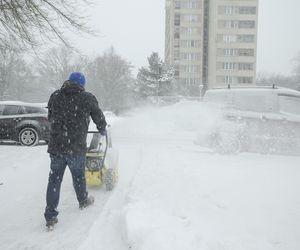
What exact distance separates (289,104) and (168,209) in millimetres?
8208

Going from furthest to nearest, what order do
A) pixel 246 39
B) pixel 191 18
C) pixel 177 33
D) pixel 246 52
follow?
1. pixel 177 33
2. pixel 191 18
3. pixel 246 52
4. pixel 246 39

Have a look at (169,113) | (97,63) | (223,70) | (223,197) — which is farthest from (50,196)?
(223,70)

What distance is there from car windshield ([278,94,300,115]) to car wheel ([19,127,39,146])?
28.0ft

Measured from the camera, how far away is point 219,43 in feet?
242

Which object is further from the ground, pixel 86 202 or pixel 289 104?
pixel 289 104

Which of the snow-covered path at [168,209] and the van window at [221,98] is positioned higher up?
the van window at [221,98]

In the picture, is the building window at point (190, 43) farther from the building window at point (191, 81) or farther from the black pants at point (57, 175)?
the black pants at point (57, 175)

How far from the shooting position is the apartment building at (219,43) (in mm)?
72812

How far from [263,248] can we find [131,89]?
5356 centimetres

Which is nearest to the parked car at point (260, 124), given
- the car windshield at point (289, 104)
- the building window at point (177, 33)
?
the car windshield at point (289, 104)

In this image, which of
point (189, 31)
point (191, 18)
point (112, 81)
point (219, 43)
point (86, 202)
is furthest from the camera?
point (189, 31)

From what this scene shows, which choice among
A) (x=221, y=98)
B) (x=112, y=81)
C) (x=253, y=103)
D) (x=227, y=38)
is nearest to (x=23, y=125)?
(x=221, y=98)

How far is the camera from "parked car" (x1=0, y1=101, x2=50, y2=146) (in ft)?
42.3

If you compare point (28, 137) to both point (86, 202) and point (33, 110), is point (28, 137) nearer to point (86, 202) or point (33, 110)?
A: point (33, 110)
